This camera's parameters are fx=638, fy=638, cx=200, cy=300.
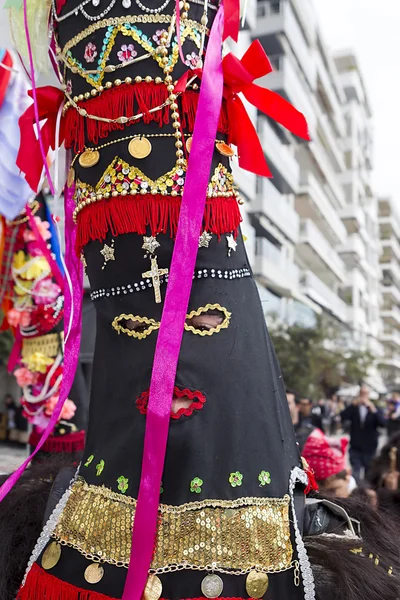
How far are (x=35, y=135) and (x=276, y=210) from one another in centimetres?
2634

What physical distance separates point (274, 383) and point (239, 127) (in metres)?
0.79

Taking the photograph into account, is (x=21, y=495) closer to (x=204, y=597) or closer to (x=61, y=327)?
(x=204, y=597)

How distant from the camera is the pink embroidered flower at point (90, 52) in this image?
1862 millimetres

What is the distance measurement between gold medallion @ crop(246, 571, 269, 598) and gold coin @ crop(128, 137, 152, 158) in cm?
115

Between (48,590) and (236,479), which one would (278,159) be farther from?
(48,590)

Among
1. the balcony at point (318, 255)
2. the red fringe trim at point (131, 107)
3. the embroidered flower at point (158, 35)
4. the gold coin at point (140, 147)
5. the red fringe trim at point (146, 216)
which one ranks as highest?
the balcony at point (318, 255)

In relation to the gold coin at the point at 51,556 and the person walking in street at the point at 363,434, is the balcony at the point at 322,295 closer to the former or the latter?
the person walking in street at the point at 363,434

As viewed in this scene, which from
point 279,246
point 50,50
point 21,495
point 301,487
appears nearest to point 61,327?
point 21,495

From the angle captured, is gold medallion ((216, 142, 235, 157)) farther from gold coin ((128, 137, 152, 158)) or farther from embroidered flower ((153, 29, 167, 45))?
embroidered flower ((153, 29, 167, 45))

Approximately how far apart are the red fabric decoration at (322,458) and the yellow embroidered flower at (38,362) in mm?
1731

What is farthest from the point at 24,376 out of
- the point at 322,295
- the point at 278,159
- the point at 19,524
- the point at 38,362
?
the point at 322,295

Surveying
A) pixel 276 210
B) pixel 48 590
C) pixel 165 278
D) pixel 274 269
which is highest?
pixel 276 210

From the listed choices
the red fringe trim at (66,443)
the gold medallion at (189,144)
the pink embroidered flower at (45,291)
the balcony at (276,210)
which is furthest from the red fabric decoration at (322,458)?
the balcony at (276,210)

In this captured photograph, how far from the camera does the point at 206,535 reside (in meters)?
1.64
